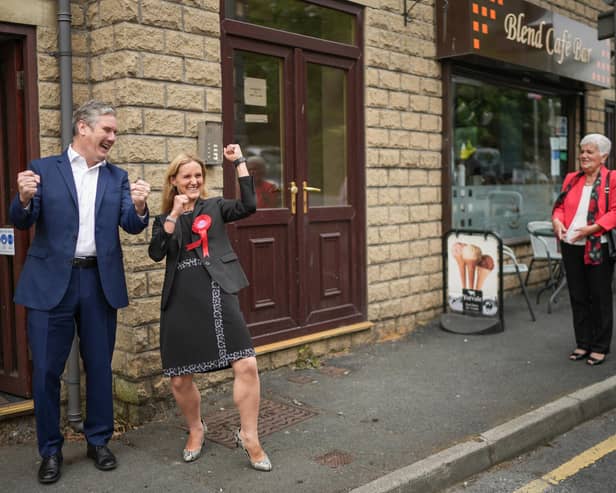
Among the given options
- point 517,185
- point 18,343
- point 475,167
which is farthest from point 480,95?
point 18,343

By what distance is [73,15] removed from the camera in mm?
5039

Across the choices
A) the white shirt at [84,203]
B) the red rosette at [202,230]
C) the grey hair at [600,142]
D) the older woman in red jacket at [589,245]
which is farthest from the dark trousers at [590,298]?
the white shirt at [84,203]

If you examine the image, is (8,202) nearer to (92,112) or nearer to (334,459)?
(92,112)

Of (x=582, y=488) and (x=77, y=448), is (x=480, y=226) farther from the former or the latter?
(x=77, y=448)

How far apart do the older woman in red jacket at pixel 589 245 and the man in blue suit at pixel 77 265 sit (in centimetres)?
397

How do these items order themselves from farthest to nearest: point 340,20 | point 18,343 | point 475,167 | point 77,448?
point 475,167 < point 340,20 < point 18,343 < point 77,448

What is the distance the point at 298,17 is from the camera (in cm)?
634

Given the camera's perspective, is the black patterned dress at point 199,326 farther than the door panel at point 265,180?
No

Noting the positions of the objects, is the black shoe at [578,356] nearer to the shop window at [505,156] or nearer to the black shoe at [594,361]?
the black shoe at [594,361]

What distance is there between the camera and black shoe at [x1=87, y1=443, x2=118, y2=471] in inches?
162

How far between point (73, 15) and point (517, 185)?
6.78 metres

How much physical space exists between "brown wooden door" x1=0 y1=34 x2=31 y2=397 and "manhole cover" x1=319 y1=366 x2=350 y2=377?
2.36 metres

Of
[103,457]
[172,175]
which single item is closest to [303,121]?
[172,175]

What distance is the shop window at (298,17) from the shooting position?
5.84 metres
